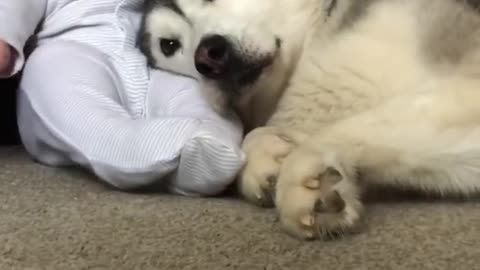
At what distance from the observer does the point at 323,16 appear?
1.46 m

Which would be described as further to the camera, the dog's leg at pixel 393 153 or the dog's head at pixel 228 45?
the dog's head at pixel 228 45

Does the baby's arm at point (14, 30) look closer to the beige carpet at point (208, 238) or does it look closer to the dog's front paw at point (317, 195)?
the beige carpet at point (208, 238)

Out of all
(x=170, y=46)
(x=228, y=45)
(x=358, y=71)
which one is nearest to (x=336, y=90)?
(x=358, y=71)

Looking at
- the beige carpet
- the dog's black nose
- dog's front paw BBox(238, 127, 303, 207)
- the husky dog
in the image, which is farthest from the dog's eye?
the beige carpet

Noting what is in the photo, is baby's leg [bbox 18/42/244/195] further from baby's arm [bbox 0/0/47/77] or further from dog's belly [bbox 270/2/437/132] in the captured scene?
dog's belly [bbox 270/2/437/132]

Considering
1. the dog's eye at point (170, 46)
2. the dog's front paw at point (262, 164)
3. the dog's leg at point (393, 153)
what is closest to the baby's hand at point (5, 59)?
the dog's eye at point (170, 46)

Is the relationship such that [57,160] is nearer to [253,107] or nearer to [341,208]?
[253,107]

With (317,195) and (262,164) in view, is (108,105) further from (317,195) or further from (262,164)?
(317,195)

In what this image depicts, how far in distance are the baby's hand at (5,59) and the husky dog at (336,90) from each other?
1.11 ft

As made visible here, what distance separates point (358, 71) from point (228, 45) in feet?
0.80

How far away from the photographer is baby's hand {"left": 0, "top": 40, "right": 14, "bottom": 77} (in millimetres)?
1445

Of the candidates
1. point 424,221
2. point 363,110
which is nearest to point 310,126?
point 363,110

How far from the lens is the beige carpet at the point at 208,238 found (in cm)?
94

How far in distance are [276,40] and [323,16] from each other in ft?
0.36
